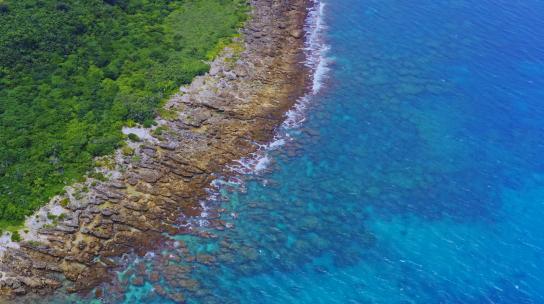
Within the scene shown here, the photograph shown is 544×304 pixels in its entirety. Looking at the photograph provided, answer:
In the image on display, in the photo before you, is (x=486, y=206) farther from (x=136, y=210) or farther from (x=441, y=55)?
(x=136, y=210)

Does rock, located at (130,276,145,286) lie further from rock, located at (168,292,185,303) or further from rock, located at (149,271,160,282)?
rock, located at (168,292,185,303)

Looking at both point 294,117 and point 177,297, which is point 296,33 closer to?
point 294,117

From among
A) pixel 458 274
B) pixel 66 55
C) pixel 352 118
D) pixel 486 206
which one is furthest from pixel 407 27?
pixel 66 55

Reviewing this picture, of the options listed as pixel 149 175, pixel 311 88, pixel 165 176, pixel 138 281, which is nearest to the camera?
pixel 138 281

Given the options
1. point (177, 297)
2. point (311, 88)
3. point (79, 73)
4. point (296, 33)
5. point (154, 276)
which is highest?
point (296, 33)


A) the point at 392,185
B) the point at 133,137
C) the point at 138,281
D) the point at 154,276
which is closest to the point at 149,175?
the point at 133,137

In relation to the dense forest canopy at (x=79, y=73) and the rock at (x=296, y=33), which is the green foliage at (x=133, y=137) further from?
the rock at (x=296, y=33)

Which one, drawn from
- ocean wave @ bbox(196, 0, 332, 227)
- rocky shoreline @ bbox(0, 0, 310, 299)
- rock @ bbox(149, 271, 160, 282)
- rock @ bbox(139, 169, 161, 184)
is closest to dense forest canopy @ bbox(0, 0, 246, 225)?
rocky shoreline @ bbox(0, 0, 310, 299)
